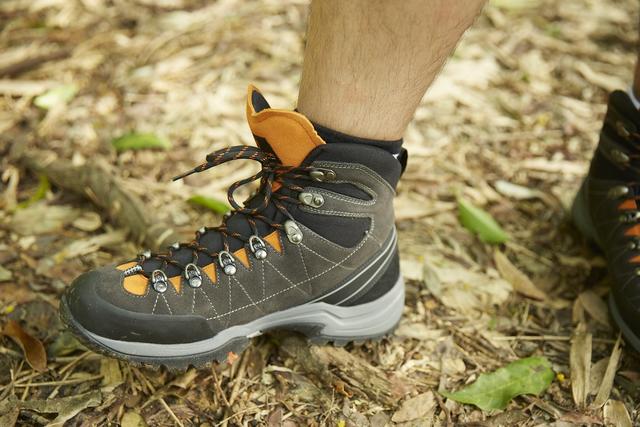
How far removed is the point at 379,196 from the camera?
1162mm

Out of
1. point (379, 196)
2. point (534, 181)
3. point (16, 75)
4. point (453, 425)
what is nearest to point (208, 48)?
point (16, 75)

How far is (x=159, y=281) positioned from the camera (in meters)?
1.12

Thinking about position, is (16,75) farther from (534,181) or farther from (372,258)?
(534,181)

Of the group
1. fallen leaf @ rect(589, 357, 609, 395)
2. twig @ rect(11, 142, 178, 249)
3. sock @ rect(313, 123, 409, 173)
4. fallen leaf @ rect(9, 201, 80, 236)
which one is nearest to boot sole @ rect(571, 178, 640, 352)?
fallen leaf @ rect(589, 357, 609, 395)

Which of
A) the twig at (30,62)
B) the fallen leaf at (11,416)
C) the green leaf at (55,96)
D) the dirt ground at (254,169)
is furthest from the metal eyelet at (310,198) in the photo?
the twig at (30,62)

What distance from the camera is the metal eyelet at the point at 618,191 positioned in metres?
1.41

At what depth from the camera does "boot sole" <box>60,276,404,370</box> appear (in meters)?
A: 1.11

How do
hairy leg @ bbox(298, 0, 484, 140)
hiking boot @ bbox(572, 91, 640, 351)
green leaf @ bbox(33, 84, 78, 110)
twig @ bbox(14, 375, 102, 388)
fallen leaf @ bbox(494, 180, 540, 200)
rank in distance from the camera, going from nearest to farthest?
hairy leg @ bbox(298, 0, 484, 140), twig @ bbox(14, 375, 102, 388), hiking boot @ bbox(572, 91, 640, 351), fallen leaf @ bbox(494, 180, 540, 200), green leaf @ bbox(33, 84, 78, 110)

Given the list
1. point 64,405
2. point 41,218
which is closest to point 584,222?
point 64,405

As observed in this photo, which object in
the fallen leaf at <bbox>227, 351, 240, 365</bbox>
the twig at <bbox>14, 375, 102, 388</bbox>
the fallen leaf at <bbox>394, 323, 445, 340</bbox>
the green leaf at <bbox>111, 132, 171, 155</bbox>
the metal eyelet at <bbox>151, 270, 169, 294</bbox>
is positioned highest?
the metal eyelet at <bbox>151, 270, 169, 294</bbox>

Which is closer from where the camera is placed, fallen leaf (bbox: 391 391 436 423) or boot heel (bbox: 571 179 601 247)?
fallen leaf (bbox: 391 391 436 423)

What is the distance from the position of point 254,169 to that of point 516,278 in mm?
837

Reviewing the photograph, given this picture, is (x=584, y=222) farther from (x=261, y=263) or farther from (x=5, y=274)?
(x=5, y=274)

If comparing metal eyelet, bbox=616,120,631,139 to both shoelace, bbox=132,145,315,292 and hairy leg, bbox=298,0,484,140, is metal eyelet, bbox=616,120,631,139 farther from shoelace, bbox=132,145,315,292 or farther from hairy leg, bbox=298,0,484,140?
shoelace, bbox=132,145,315,292
